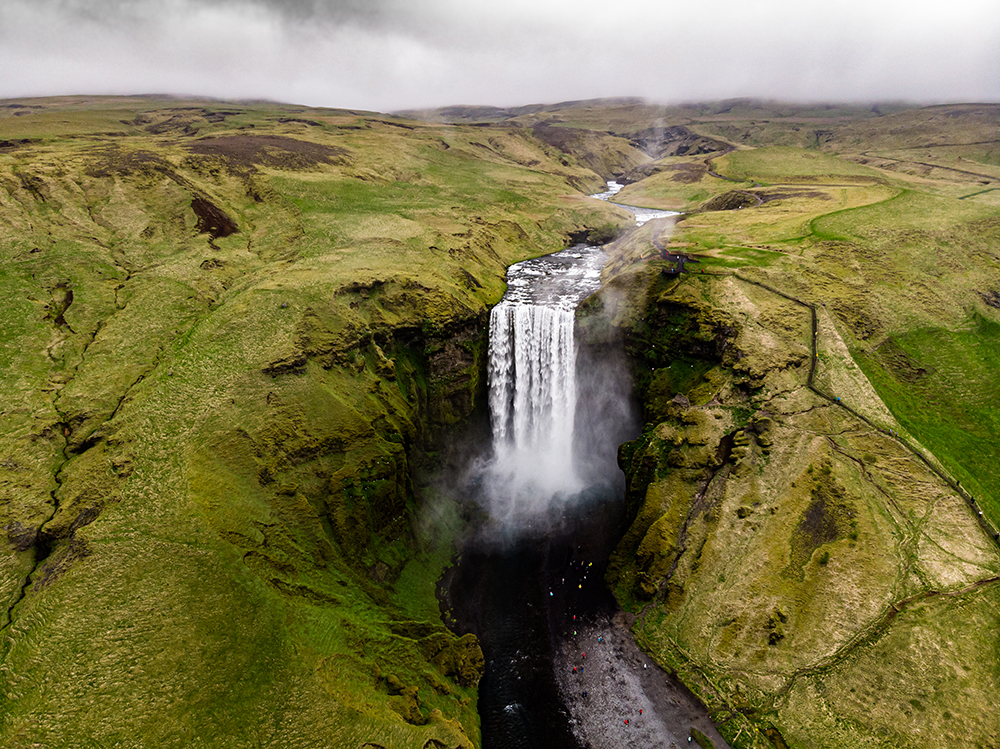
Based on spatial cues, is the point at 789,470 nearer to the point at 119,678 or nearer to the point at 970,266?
the point at 970,266

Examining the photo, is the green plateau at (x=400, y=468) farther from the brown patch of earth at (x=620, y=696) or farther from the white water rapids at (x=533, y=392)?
the white water rapids at (x=533, y=392)

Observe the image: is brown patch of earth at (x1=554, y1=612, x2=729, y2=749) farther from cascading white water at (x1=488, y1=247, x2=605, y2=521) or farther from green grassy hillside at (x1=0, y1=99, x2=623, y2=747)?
cascading white water at (x1=488, y1=247, x2=605, y2=521)

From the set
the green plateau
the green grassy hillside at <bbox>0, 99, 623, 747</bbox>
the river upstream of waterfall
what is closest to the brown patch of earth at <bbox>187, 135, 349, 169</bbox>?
the green grassy hillside at <bbox>0, 99, 623, 747</bbox>

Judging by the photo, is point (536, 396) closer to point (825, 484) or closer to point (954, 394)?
point (825, 484)

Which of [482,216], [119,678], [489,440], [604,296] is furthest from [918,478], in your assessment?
[482,216]

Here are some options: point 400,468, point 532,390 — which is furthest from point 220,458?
point 532,390

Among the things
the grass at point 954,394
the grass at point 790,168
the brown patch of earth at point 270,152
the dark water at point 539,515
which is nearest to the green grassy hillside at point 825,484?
the grass at point 954,394

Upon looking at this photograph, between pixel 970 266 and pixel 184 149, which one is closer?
pixel 970 266
